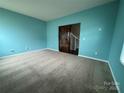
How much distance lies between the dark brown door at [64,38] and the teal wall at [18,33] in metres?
1.61

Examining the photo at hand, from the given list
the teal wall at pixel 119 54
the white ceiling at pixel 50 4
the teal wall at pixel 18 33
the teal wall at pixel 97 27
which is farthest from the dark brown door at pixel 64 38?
the teal wall at pixel 119 54

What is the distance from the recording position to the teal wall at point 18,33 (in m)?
3.40

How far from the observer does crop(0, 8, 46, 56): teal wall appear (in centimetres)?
340

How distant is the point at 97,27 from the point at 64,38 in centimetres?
248

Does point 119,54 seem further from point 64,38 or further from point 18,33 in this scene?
point 18,33

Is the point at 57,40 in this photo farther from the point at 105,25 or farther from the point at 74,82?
the point at 74,82

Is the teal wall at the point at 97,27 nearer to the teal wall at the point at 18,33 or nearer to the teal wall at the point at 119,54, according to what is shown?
the teal wall at the point at 119,54

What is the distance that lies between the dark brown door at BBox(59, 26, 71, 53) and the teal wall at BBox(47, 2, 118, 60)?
31.8 inches

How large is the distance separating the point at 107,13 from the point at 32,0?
10.2ft

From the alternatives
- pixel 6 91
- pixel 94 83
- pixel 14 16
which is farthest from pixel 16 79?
pixel 14 16

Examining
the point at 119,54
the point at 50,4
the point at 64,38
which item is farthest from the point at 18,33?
the point at 119,54

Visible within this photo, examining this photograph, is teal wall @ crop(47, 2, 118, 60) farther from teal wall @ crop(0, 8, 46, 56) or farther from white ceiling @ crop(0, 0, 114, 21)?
teal wall @ crop(0, 8, 46, 56)

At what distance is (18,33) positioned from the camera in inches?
156

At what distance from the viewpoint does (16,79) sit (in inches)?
69.2
